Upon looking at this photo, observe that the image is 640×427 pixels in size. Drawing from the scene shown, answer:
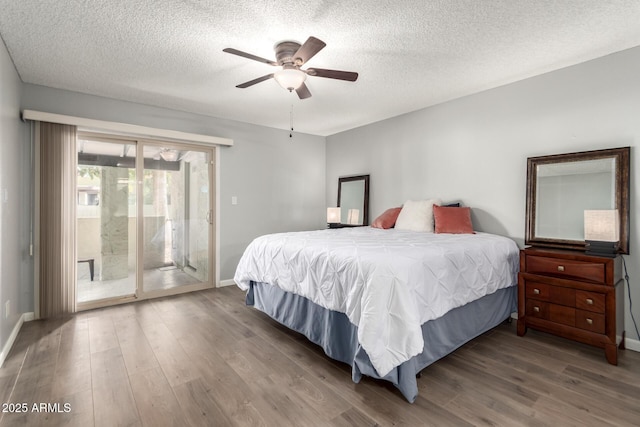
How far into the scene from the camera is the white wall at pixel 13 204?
235cm

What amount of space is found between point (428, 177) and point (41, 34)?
159 inches

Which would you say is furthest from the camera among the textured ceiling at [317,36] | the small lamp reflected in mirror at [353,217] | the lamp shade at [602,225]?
the small lamp reflected in mirror at [353,217]

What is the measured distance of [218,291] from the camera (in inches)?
166

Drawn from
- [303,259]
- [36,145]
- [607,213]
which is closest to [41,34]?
[36,145]

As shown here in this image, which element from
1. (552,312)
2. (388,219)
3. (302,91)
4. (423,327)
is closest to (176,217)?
(302,91)

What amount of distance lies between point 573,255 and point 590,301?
352 mm

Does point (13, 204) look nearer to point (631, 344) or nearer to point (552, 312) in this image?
point (552, 312)

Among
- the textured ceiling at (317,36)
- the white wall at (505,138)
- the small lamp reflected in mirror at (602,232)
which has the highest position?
the textured ceiling at (317,36)

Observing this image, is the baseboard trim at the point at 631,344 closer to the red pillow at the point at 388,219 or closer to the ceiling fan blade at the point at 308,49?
the red pillow at the point at 388,219

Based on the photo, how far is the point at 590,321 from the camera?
7.52ft

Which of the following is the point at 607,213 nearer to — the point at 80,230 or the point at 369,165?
the point at 369,165

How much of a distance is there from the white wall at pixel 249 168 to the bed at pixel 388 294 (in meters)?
1.57

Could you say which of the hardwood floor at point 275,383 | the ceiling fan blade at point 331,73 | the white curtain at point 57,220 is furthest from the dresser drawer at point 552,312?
the white curtain at point 57,220

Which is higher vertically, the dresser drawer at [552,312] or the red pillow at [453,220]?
the red pillow at [453,220]
